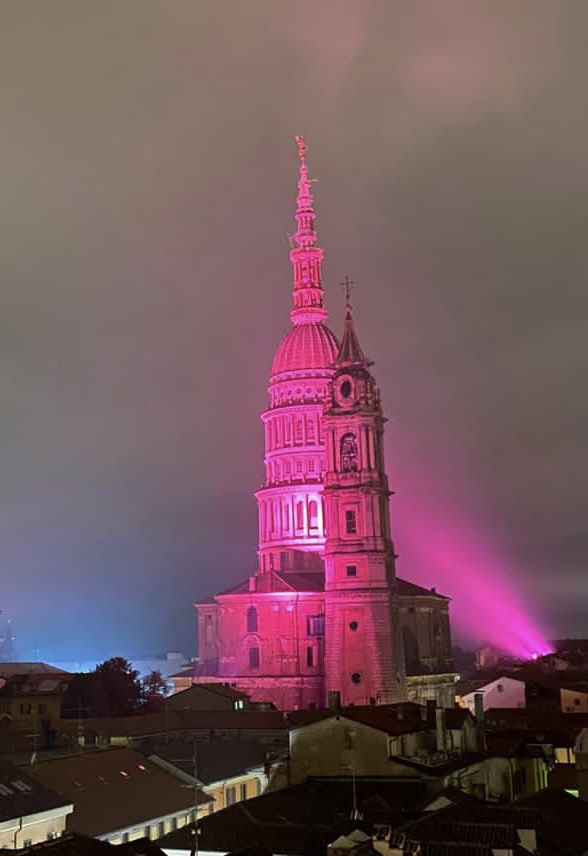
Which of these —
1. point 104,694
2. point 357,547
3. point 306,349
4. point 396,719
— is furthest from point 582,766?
point 306,349

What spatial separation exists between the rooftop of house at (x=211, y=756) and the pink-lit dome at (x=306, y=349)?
195ft

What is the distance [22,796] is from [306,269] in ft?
310

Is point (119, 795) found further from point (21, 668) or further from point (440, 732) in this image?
point (21, 668)

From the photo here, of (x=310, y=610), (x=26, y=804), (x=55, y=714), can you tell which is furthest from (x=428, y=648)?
(x=26, y=804)

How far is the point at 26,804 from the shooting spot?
38875 millimetres

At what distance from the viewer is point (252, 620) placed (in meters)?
102

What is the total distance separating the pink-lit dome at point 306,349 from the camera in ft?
396

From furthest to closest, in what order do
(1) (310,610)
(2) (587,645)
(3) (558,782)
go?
(2) (587,645) < (1) (310,610) < (3) (558,782)

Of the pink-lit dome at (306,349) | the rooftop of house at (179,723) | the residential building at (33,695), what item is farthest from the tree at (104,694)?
the pink-lit dome at (306,349)

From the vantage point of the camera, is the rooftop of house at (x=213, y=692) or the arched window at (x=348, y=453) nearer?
the rooftop of house at (x=213, y=692)

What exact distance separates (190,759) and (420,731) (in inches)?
527

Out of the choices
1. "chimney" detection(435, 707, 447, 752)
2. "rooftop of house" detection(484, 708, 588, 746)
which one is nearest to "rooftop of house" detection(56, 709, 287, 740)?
"rooftop of house" detection(484, 708, 588, 746)

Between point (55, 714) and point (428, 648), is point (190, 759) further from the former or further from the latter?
point (428, 648)

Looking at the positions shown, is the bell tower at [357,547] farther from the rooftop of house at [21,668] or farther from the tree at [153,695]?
the rooftop of house at [21,668]
